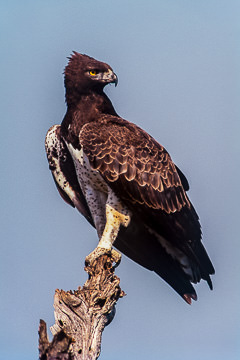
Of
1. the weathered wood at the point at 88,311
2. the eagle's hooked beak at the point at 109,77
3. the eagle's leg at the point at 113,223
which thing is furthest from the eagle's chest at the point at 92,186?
the weathered wood at the point at 88,311

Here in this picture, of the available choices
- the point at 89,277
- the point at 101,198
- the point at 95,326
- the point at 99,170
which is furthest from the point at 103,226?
the point at 95,326

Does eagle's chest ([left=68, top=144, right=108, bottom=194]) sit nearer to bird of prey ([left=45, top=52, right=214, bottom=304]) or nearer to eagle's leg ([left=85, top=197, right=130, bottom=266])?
bird of prey ([left=45, top=52, right=214, bottom=304])

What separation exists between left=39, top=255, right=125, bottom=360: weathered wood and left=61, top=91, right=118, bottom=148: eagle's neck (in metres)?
2.60

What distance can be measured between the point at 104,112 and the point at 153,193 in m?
1.60

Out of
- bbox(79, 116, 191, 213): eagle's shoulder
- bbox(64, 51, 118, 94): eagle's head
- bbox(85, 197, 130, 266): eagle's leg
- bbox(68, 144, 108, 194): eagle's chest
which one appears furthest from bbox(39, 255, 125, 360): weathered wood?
bbox(64, 51, 118, 94): eagle's head

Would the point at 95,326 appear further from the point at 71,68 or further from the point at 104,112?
the point at 71,68

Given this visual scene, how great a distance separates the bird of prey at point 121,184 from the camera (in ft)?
31.5

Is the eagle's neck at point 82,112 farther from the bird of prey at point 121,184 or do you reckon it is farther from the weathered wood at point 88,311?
the weathered wood at point 88,311

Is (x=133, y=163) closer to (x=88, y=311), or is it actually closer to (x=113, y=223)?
(x=113, y=223)

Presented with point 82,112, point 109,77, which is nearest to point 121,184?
point 82,112

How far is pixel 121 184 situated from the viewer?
9.51m

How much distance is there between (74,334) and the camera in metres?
7.45

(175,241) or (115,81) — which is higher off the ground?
(115,81)

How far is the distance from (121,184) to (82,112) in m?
1.45
